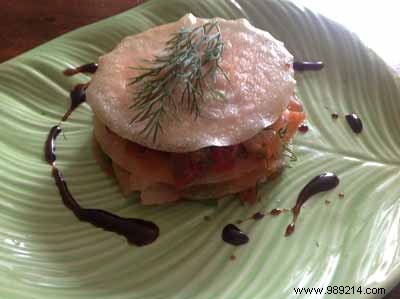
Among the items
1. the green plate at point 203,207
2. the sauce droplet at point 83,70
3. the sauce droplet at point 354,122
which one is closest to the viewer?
the green plate at point 203,207

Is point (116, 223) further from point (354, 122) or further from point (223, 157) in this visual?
point (354, 122)

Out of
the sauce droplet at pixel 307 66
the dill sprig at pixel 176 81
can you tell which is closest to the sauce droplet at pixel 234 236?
the dill sprig at pixel 176 81

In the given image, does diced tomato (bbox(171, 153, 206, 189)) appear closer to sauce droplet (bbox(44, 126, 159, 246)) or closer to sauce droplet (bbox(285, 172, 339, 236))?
sauce droplet (bbox(44, 126, 159, 246))

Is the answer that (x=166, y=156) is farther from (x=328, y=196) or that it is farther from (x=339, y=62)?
(x=339, y=62)

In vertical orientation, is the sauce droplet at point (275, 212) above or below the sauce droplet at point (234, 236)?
above

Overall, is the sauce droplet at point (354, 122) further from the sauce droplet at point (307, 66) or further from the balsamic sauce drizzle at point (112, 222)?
the balsamic sauce drizzle at point (112, 222)

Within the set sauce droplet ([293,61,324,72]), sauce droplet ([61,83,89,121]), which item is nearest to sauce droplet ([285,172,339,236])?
A: sauce droplet ([293,61,324,72])
